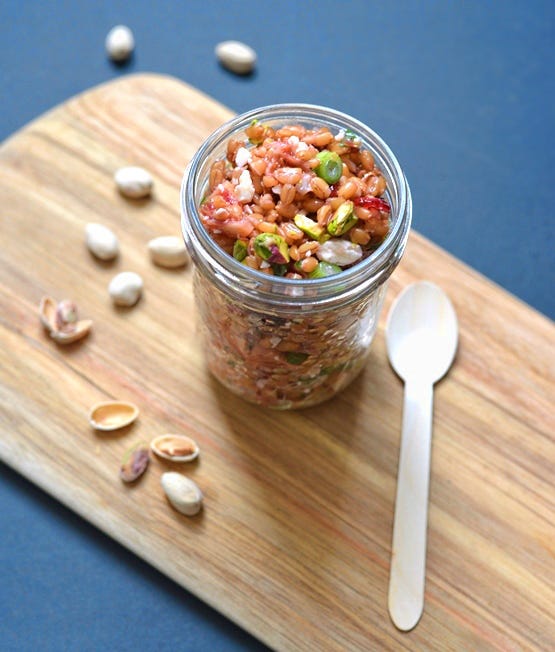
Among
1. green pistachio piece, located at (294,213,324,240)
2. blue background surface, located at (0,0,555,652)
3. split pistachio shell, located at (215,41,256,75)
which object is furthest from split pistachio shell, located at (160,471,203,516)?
split pistachio shell, located at (215,41,256,75)

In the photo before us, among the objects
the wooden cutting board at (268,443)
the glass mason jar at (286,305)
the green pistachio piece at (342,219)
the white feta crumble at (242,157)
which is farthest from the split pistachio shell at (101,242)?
the green pistachio piece at (342,219)

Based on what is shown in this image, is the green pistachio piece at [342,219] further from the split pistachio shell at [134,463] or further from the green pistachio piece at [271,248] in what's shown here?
the split pistachio shell at [134,463]

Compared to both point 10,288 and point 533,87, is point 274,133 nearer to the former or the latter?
point 10,288

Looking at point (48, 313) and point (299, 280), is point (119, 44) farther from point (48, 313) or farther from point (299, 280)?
point (299, 280)

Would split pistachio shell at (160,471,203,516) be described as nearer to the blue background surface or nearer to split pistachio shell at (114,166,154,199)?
split pistachio shell at (114,166,154,199)

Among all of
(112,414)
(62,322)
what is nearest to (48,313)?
(62,322)

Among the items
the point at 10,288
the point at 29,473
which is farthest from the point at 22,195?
the point at 29,473
